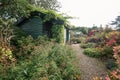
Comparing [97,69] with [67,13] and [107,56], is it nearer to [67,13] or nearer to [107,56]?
[107,56]

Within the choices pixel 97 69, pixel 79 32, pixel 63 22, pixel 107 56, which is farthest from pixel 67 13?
pixel 79 32

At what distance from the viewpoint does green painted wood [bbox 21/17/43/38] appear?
14.2 metres

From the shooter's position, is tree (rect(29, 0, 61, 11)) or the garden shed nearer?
the garden shed

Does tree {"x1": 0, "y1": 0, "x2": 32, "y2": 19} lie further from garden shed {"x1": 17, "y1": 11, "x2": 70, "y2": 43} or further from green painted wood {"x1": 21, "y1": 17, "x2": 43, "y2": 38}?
green painted wood {"x1": 21, "y1": 17, "x2": 43, "y2": 38}

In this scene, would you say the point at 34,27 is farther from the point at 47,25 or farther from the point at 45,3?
the point at 45,3

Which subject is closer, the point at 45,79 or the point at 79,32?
the point at 45,79

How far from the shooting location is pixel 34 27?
48.2 ft

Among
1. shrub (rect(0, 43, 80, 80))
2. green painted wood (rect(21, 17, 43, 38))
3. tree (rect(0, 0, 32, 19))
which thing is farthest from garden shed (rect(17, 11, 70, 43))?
shrub (rect(0, 43, 80, 80))

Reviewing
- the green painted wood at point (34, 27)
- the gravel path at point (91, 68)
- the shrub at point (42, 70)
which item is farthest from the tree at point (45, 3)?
the shrub at point (42, 70)

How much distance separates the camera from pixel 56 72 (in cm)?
659

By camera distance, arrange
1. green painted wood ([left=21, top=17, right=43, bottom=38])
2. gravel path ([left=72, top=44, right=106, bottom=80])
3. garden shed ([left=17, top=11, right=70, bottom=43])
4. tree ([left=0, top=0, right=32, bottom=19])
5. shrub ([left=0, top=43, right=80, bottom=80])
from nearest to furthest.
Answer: shrub ([left=0, top=43, right=80, bottom=80])
gravel path ([left=72, top=44, right=106, bottom=80])
tree ([left=0, top=0, right=32, bottom=19])
garden shed ([left=17, top=11, right=70, bottom=43])
green painted wood ([left=21, top=17, right=43, bottom=38])

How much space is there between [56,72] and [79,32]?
2703cm

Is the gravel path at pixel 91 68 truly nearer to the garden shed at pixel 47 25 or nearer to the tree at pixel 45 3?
the garden shed at pixel 47 25

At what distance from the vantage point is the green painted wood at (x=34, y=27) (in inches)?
559
